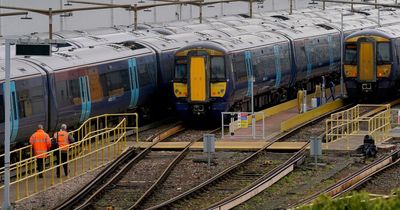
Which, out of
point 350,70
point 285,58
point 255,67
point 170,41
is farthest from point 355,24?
point 170,41

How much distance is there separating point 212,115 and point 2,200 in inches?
482

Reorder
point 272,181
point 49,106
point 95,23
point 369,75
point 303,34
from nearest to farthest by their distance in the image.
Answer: point 272,181
point 49,106
point 369,75
point 303,34
point 95,23

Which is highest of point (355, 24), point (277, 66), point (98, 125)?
point (355, 24)

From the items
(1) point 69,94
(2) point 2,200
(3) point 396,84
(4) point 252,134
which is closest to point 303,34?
(3) point 396,84

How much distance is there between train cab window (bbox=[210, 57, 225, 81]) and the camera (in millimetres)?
33812

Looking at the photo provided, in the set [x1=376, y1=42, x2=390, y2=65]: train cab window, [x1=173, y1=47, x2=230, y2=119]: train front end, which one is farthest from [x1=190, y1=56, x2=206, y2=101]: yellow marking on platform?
[x1=376, y1=42, x2=390, y2=65]: train cab window

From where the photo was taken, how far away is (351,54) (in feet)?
127

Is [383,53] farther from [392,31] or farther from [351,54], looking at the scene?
[392,31]

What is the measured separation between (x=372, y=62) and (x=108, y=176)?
15126 mm

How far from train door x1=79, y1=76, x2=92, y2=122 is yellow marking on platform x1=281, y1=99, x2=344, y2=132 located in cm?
610

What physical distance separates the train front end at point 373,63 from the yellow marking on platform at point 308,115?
141cm

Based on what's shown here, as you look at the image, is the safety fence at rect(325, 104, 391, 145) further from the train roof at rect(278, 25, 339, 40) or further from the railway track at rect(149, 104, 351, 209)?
the train roof at rect(278, 25, 339, 40)

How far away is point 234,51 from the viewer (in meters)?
35.0

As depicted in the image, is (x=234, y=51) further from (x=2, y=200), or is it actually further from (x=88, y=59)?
(x=2, y=200)
